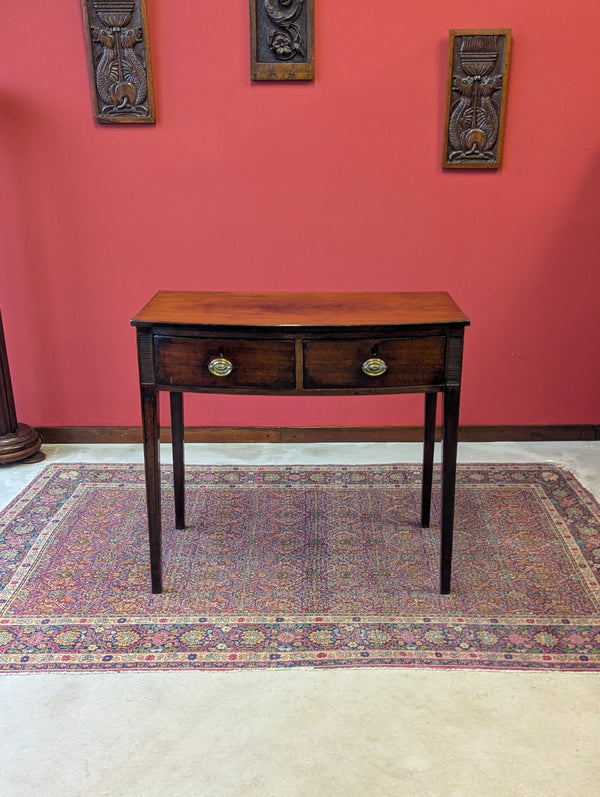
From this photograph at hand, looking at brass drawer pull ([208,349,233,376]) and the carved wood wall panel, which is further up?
the carved wood wall panel

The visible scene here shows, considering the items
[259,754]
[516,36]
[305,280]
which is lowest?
[259,754]

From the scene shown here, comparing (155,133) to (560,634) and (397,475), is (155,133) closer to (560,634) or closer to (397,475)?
(397,475)

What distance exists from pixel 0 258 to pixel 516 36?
2.27m

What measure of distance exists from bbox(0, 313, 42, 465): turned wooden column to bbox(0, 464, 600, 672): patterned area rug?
0.54 ft

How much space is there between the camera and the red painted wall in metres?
3.03

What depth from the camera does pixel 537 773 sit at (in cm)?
172

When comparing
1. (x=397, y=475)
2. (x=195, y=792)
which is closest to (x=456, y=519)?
(x=397, y=475)

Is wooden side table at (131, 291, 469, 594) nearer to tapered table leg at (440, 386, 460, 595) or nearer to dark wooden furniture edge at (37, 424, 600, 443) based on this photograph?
tapered table leg at (440, 386, 460, 595)

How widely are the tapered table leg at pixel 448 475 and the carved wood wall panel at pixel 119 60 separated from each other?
1.78 m

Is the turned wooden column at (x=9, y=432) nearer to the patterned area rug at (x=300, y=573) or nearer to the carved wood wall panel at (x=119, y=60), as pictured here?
the patterned area rug at (x=300, y=573)

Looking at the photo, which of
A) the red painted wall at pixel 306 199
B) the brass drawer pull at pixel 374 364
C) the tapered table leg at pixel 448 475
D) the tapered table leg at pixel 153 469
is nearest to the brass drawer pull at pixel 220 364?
the tapered table leg at pixel 153 469

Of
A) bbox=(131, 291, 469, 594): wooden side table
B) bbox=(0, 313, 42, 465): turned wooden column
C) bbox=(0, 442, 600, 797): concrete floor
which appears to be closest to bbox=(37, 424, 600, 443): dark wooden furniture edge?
bbox=(0, 313, 42, 465): turned wooden column

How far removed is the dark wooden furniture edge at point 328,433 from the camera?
3.51 metres

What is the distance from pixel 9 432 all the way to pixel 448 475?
1.98 m
